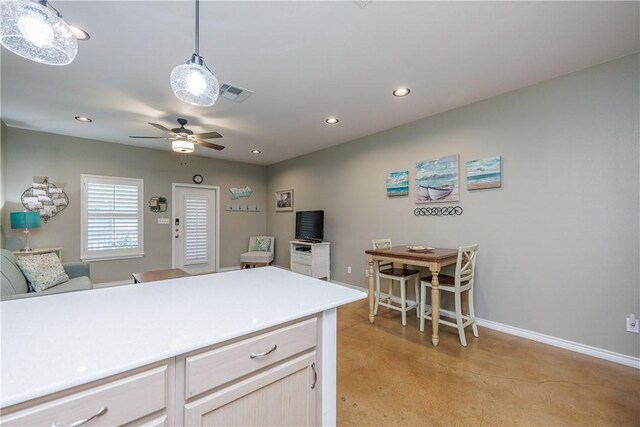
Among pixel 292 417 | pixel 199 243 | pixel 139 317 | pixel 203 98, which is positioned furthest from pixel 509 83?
pixel 199 243

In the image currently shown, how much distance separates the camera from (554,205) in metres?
2.50

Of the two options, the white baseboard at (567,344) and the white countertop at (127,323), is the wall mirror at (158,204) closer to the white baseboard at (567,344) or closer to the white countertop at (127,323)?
the white countertop at (127,323)

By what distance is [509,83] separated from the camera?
2598 millimetres

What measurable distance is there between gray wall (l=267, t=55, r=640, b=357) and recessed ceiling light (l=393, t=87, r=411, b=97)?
2.52 ft

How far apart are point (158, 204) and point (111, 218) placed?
747mm

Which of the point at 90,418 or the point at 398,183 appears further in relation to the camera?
the point at 398,183

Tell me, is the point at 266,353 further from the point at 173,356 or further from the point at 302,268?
the point at 302,268

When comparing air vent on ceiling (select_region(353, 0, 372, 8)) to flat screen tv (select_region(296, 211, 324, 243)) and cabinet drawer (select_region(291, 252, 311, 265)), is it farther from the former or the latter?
cabinet drawer (select_region(291, 252, 311, 265))

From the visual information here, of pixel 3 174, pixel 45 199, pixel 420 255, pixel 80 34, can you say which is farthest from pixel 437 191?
pixel 3 174

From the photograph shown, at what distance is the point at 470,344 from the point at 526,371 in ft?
1.59

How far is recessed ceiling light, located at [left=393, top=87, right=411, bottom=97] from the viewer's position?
2.72m

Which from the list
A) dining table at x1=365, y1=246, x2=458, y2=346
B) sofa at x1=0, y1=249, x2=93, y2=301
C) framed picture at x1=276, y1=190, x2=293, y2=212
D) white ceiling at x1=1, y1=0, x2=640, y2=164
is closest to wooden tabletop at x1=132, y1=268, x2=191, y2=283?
sofa at x1=0, y1=249, x2=93, y2=301

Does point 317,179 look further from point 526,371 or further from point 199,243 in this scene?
point 526,371

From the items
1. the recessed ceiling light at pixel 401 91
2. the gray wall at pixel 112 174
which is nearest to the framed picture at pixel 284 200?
the gray wall at pixel 112 174
